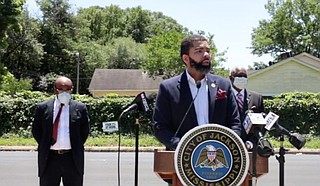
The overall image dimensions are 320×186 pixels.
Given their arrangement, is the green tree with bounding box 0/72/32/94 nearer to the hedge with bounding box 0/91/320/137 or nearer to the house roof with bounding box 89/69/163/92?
the house roof with bounding box 89/69/163/92

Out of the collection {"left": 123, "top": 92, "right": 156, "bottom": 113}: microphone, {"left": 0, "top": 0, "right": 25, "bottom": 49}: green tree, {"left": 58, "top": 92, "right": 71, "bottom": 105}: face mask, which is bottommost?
{"left": 123, "top": 92, "right": 156, "bottom": 113}: microphone

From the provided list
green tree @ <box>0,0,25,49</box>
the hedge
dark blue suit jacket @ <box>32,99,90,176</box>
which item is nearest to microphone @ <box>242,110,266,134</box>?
dark blue suit jacket @ <box>32,99,90,176</box>

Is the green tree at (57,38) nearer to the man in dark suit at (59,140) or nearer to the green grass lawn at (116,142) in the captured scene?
the green grass lawn at (116,142)

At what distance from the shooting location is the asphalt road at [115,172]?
10.3m

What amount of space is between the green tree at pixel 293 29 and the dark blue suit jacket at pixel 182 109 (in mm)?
58289

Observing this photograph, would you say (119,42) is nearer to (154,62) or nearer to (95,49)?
(95,49)

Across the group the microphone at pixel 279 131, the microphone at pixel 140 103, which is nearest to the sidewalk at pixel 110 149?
the microphone at pixel 140 103

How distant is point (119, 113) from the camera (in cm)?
2086

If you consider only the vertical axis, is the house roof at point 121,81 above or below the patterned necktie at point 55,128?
below

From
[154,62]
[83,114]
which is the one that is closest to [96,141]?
[83,114]

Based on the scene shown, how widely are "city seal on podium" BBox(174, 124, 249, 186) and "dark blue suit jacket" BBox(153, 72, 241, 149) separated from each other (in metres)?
0.46

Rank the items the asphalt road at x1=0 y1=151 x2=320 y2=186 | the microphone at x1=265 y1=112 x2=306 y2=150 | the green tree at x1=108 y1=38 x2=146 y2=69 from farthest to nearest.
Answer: the green tree at x1=108 y1=38 x2=146 y2=69 → the asphalt road at x1=0 y1=151 x2=320 y2=186 → the microphone at x1=265 y1=112 x2=306 y2=150

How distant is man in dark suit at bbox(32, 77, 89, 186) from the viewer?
5559mm

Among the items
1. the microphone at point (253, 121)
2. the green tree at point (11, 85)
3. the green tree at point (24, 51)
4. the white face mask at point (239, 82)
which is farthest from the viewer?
the green tree at point (24, 51)
